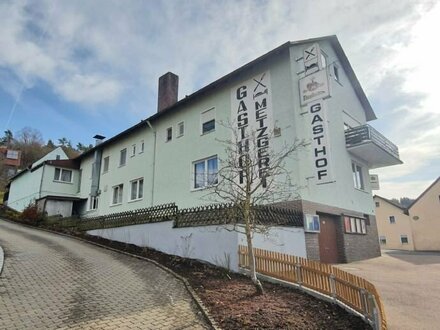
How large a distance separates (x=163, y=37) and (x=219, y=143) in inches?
250

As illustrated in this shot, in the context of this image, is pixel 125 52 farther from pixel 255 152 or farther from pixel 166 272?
pixel 166 272

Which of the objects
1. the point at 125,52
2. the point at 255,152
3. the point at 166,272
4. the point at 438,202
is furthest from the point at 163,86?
the point at 438,202

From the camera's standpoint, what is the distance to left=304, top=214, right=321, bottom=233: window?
40.0ft

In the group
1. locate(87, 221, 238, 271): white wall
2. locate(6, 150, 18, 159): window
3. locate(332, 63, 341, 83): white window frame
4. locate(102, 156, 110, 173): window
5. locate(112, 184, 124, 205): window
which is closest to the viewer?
locate(87, 221, 238, 271): white wall

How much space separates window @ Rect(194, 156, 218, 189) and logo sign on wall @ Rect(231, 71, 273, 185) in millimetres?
2374

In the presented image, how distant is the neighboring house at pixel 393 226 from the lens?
44.0 m

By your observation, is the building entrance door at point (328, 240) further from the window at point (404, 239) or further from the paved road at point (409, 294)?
the window at point (404, 239)

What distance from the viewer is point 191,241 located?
36.2ft

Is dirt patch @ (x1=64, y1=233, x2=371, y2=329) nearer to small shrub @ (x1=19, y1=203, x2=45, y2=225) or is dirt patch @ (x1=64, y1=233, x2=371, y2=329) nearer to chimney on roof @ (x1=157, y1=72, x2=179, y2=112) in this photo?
chimney on roof @ (x1=157, y1=72, x2=179, y2=112)

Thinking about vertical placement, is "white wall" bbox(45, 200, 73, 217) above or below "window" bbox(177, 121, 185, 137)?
below

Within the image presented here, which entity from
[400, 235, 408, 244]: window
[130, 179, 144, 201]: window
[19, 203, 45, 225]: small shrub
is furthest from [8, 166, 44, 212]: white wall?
[400, 235, 408, 244]: window

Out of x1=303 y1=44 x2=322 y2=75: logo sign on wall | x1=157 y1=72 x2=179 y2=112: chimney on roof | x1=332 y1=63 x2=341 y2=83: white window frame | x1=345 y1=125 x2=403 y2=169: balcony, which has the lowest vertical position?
x1=345 y1=125 x2=403 y2=169: balcony

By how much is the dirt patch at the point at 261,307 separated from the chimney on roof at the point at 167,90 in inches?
650

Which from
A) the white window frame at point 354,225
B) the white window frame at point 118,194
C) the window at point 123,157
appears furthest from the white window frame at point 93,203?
the white window frame at point 354,225
